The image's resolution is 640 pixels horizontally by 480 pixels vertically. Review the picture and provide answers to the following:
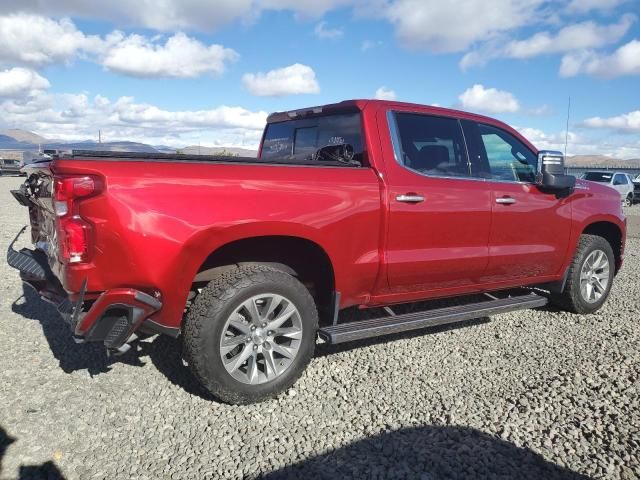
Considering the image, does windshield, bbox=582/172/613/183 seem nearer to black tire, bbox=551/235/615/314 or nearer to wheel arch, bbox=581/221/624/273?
wheel arch, bbox=581/221/624/273

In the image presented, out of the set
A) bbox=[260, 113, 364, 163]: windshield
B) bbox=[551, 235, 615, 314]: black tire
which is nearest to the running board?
bbox=[551, 235, 615, 314]: black tire

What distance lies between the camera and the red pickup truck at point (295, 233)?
275 cm

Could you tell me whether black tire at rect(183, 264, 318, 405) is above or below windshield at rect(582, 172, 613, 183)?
below

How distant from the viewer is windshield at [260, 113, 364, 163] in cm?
387

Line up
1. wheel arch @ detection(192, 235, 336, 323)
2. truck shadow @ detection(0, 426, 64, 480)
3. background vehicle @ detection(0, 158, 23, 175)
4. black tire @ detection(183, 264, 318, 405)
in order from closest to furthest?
truck shadow @ detection(0, 426, 64, 480) < black tire @ detection(183, 264, 318, 405) < wheel arch @ detection(192, 235, 336, 323) < background vehicle @ detection(0, 158, 23, 175)

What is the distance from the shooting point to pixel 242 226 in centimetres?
301

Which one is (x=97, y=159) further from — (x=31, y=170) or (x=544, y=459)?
(x=544, y=459)

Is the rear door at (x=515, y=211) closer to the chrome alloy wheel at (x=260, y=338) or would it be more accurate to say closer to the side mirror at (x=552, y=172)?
the side mirror at (x=552, y=172)

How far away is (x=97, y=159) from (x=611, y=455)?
320 centimetres

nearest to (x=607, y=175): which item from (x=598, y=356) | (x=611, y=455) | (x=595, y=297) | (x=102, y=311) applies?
(x=595, y=297)

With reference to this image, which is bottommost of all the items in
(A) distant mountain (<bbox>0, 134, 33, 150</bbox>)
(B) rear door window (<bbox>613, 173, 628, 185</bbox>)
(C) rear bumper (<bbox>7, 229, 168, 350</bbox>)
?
(C) rear bumper (<bbox>7, 229, 168, 350</bbox>)

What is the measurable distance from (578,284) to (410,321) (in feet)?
7.70

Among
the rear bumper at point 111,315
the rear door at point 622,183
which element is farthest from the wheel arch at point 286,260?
the rear door at point 622,183

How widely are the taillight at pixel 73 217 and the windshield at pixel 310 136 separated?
166cm
